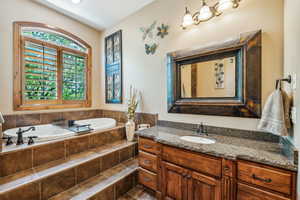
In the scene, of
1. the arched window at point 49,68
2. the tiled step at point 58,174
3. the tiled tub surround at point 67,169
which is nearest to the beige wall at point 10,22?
the arched window at point 49,68

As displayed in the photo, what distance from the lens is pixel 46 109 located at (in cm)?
264

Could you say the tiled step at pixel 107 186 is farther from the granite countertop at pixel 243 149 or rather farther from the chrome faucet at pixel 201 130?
the chrome faucet at pixel 201 130

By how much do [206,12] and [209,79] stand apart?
2.70 feet

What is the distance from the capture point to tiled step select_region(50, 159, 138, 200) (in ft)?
4.75

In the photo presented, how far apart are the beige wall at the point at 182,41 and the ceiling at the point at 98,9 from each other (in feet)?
0.44

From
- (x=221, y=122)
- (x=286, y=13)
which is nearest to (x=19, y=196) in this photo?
(x=221, y=122)

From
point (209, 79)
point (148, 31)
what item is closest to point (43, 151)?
point (209, 79)

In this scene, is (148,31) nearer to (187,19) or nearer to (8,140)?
(187,19)

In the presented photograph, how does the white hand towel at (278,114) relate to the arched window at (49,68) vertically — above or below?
below

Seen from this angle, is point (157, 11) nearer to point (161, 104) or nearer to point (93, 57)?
point (161, 104)

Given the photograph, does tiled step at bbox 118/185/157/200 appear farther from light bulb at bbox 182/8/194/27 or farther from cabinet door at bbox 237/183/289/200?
light bulb at bbox 182/8/194/27

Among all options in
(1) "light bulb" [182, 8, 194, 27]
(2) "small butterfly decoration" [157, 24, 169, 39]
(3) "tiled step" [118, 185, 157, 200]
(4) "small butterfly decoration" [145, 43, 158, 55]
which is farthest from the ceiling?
(3) "tiled step" [118, 185, 157, 200]

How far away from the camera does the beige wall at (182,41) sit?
134 centimetres

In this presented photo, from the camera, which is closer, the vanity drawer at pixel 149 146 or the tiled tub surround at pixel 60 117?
the vanity drawer at pixel 149 146
